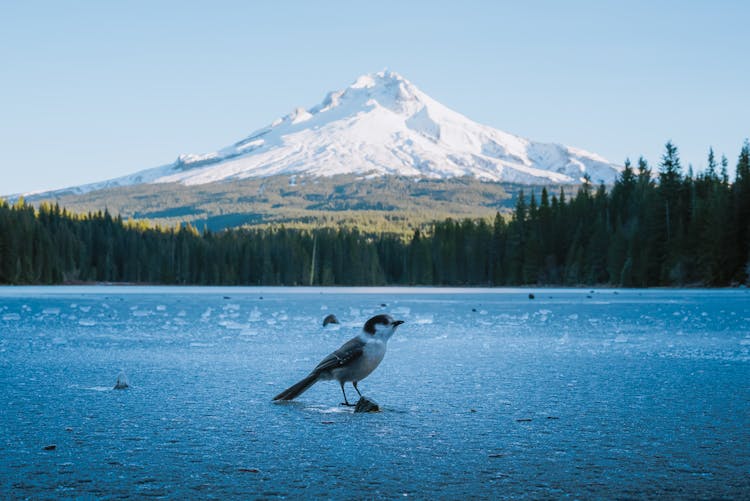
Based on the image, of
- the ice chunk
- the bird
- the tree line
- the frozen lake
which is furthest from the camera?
the tree line

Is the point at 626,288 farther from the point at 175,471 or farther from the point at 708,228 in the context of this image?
the point at 175,471

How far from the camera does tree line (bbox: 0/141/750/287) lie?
85.6m

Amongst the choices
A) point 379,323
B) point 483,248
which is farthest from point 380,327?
point 483,248

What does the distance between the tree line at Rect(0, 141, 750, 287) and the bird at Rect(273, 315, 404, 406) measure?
2988 inches

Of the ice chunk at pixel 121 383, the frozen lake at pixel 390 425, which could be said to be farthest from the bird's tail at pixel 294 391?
the ice chunk at pixel 121 383

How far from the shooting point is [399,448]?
7457 mm

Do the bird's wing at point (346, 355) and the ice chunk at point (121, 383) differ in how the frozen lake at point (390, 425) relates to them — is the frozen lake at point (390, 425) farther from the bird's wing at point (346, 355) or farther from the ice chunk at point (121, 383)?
the bird's wing at point (346, 355)

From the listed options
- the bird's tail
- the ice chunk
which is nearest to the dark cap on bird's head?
the bird's tail

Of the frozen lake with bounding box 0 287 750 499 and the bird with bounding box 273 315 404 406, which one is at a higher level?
the bird with bounding box 273 315 404 406

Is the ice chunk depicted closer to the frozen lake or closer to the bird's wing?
the frozen lake

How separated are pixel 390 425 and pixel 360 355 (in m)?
1.48

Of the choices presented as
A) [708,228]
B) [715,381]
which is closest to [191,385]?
[715,381]

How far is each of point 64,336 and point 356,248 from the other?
14685 cm

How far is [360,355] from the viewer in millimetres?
9945
